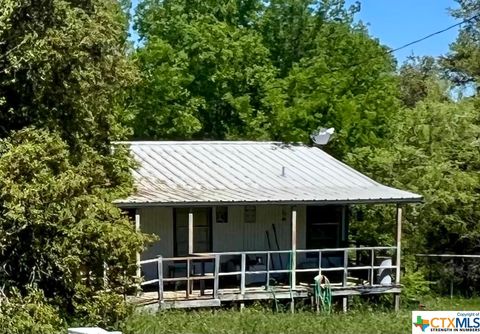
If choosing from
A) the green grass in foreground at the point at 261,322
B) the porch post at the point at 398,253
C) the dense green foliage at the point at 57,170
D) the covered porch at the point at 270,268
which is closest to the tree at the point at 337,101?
the covered porch at the point at 270,268

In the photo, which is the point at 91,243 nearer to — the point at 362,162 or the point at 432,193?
the point at 432,193

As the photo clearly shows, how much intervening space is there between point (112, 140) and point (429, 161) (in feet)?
43.8

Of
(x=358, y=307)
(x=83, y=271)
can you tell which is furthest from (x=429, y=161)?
(x=83, y=271)

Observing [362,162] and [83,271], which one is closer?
[83,271]

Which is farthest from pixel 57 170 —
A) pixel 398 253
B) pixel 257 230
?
pixel 398 253

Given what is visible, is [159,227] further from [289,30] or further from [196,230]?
[289,30]

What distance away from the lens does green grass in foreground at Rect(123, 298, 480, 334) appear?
15609 mm

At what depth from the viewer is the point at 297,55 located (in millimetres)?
34844

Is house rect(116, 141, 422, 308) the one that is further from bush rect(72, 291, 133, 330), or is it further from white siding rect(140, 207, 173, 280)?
bush rect(72, 291, 133, 330)

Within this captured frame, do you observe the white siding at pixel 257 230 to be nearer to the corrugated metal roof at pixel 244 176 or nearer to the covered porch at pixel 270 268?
the covered porch at pixel 270 268

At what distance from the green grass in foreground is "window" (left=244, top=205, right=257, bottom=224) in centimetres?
320

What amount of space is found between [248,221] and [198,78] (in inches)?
454

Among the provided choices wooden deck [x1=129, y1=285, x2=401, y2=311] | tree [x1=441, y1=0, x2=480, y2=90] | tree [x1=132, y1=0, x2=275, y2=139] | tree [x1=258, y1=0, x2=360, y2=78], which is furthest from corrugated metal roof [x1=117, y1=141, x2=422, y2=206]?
tree [x1=441, y1=0, x2=480, y2=90]

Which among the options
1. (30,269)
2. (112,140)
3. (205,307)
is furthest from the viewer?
(205,307)
